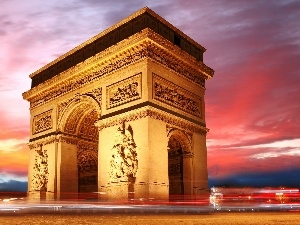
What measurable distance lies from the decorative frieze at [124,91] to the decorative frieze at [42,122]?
4763 millimetres

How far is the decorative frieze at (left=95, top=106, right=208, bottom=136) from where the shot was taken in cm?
1401

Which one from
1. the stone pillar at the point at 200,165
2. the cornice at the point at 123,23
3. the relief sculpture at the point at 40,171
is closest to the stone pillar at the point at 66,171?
the relief sculpture at the point at 40,171

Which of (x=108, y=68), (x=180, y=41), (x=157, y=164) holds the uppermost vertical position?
(x=180, y=41)

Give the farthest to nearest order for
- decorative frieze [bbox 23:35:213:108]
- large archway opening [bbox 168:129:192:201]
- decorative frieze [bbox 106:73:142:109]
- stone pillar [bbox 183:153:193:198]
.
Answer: large archway opening [bbox 168:129:192:201] → stone pillar [bbox 183:153:193:198] → decorative frieze [bbox 23:35:213:108] → decorative frieze [bbox 106:73:142:109]

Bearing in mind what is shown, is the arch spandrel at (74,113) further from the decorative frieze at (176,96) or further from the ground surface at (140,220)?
the ground surface at (140,220)

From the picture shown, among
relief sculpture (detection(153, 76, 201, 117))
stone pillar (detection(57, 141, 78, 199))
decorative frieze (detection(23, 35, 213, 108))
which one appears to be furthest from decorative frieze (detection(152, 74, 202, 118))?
stone pillar (detection(57, 141, 78, 199))

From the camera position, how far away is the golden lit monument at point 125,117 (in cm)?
1411

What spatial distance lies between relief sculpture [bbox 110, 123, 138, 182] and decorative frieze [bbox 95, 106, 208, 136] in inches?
14.4

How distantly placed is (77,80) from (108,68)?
2.34 m

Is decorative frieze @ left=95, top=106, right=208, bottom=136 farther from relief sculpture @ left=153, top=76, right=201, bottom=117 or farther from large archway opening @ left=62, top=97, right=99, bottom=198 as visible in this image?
large archway opening @ left=62, top=97, right=99, bottom=198

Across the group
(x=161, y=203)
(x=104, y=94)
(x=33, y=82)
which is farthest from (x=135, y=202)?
(x=33, y=82)

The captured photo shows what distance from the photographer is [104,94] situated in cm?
1603

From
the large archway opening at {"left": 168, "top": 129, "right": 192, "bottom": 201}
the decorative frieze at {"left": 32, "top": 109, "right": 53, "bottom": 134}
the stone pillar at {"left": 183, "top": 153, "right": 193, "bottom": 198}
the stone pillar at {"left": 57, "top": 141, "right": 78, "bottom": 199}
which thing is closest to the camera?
the stone pillar at {"left": 183, "top": 153, "right": 193, "bottom": 198}

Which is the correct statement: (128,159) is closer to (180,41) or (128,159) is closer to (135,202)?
(135,202)
